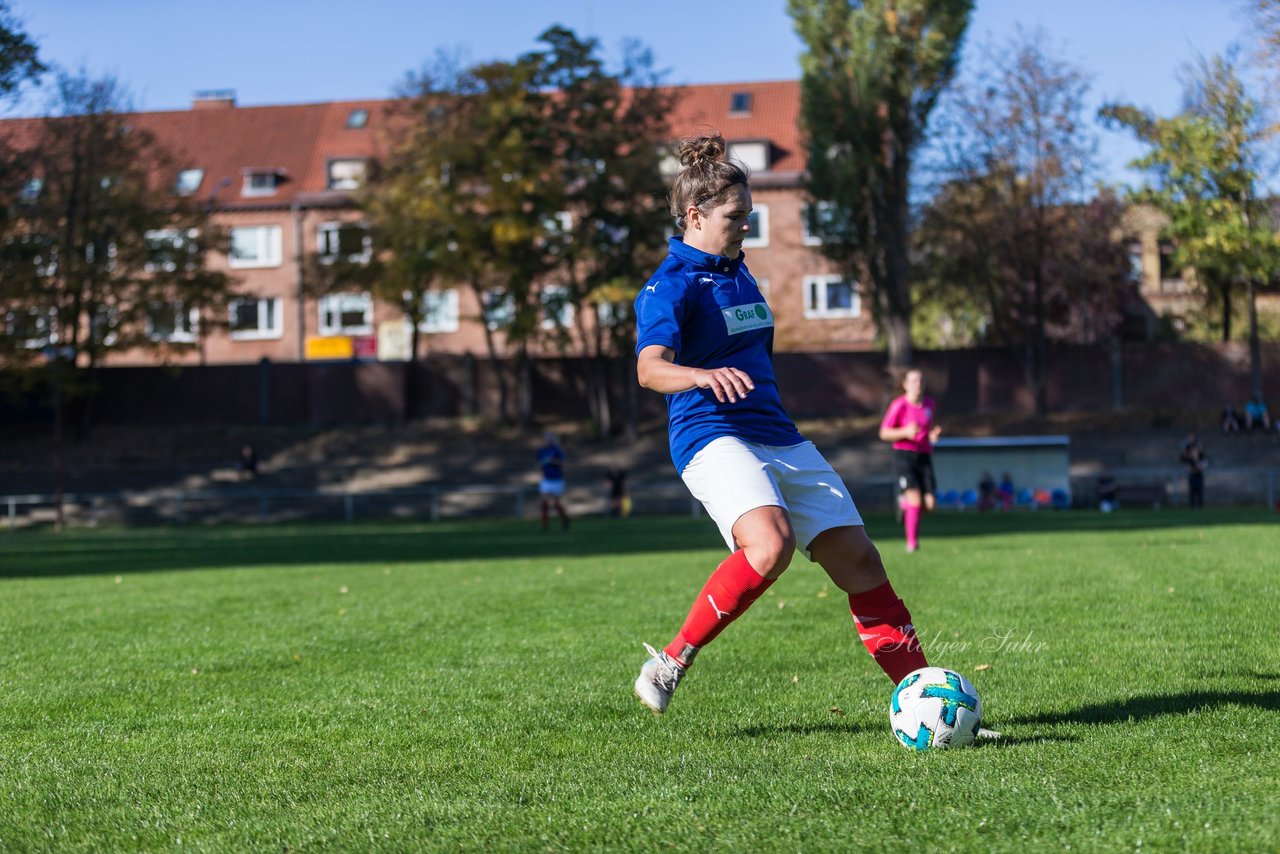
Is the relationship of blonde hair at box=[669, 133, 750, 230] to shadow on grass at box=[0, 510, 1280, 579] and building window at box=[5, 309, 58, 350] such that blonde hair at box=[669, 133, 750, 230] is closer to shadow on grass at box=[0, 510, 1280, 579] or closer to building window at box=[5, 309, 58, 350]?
shadow on grass at box=[0, 510, 1280, 579]

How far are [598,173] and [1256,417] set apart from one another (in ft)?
63.5

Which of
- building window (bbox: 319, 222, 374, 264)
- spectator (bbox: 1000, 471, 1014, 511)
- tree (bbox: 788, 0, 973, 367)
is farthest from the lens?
building window (bbox: 319, 222, 374, 264)

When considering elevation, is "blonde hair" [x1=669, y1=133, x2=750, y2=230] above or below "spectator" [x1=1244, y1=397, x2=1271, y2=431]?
above

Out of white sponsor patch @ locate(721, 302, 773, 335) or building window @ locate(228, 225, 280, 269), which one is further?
building window @ locate(228, 225, 280, 269)

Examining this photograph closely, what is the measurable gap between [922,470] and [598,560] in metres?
3.97

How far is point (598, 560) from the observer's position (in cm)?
1702

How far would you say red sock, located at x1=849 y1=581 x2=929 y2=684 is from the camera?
5.43m

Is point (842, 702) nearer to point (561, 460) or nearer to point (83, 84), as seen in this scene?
point (561, 460)

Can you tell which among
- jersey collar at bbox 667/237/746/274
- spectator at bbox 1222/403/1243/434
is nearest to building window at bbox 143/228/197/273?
spectator at bbox 1222/403/1243/434

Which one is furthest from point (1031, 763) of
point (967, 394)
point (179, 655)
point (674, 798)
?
point (967, 394)

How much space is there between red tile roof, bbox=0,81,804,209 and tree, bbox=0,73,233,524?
16.3 meters

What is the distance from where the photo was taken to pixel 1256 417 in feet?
128

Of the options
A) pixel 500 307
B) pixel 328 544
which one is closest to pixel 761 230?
pixel 500 307

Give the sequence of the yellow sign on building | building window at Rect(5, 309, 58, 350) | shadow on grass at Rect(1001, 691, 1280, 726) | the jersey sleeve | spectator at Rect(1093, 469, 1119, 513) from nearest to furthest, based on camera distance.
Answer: the jersey sleeve < shadow on grass at Rect(1001, 691, 1280, 726) < spectator at Rect(1093, 469, 1119, 513) < building window at Rect(5, 309, 58, 350) < the yellow sign on building
